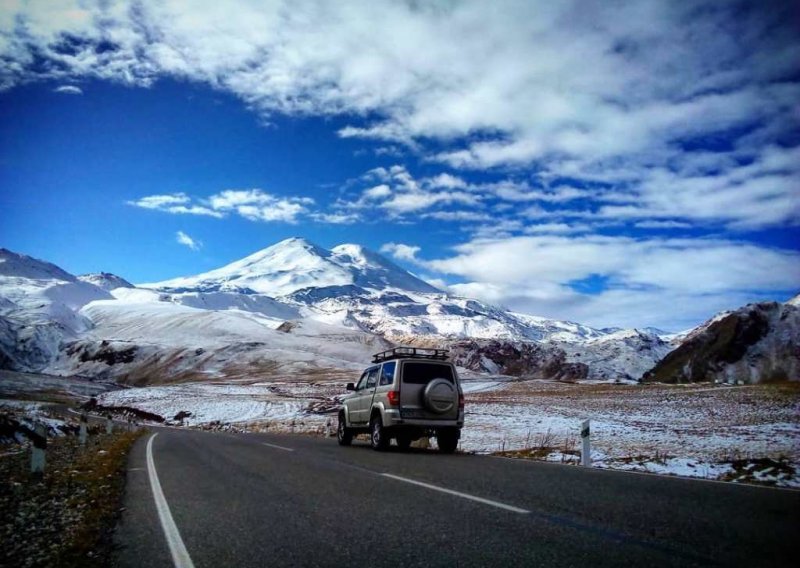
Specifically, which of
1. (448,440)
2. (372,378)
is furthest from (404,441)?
(372,378)

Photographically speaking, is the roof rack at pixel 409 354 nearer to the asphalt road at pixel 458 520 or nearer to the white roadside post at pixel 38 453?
the asphalt road at pixel 458 520

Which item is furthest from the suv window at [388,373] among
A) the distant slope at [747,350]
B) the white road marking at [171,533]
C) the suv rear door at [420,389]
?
the distant slope at [747,350]

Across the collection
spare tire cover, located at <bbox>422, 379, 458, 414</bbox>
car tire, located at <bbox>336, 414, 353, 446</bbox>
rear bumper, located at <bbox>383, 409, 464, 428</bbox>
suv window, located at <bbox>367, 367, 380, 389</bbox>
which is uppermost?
suv window, located at <bbox>367, 367, 380, 389</bbox>

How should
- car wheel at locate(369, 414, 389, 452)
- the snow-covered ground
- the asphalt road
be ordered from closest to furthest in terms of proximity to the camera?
1. the asphalt road
2. the snow-covered ground
3. car wheel at locate(369, 414, 389, 452)

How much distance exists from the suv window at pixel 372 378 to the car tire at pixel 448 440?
2.81 m

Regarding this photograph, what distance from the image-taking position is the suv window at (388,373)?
690 inches

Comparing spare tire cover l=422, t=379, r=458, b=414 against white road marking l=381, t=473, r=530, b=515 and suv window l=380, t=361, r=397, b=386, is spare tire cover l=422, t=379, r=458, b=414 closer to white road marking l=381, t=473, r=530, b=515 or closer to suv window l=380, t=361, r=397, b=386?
suv window l=380, t=361, r=397, b=386

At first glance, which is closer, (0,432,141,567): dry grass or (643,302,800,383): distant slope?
(0,432,141,567): dry grass

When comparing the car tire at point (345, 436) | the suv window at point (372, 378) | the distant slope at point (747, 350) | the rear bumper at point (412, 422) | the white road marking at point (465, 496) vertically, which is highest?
the distant slope at point (747, 350)

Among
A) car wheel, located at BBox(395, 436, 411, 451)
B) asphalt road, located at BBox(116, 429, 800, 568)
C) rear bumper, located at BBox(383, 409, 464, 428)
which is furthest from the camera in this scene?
car wheel, located at BBox(395, 436, 411, 451)

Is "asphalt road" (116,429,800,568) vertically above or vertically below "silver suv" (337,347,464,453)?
below

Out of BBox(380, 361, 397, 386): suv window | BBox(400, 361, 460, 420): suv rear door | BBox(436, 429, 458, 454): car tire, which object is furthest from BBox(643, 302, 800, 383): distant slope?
BBox(380, 361, 397, 386): suv window

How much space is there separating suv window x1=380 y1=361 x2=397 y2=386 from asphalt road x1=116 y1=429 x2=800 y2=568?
5.72m

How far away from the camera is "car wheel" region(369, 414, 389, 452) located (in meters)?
17.2
